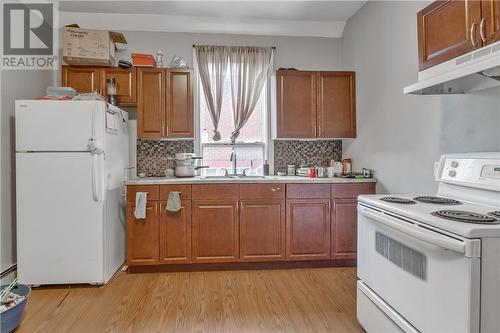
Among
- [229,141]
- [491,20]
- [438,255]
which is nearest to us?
[438,255]

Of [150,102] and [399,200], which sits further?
[150,102]

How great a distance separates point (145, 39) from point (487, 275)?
3.84 m

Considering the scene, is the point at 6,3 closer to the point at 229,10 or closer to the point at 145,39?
the point at 145,39

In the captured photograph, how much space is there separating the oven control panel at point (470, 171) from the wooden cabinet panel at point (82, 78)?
329 cm

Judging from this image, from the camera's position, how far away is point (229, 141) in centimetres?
374

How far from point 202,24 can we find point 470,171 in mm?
3208

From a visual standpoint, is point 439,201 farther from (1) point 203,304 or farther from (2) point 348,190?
(1) point 203,304

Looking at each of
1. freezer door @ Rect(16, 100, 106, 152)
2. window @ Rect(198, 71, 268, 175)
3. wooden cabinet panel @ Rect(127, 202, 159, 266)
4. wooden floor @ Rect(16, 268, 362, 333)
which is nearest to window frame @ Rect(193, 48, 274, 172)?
window @ Rect(198, 71, 268, 175)

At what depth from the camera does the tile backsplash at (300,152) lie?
12.4 ft

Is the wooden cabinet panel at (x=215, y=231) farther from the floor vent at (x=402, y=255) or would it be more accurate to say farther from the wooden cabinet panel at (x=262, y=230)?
the floor vent at (x=402, y=255)

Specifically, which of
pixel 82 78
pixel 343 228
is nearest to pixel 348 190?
pixel 343 228

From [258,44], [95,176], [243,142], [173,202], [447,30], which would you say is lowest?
[173,202]

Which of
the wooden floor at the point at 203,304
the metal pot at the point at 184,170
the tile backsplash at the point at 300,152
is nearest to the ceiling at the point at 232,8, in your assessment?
the tile backsplash at the point at 300,152

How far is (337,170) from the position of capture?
3.57 metres
